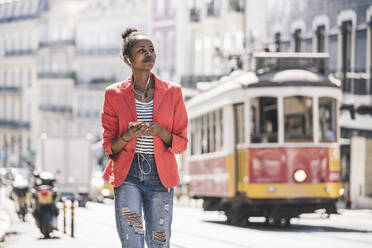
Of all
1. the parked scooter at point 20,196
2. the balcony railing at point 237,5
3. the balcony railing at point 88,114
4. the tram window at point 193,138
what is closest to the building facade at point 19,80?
the balcony railing at point 88,114

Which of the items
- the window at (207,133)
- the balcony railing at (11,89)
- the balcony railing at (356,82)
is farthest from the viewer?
the balcony railing at (11,89)

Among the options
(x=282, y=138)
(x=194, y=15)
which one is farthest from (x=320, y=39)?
(x=282, y=138)

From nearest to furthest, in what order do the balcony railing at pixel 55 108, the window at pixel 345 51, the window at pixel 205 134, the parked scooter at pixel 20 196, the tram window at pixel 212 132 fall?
the tram window at pixel 212 132 < the window at pixel 205 134 < the parked scooter at pixel 20 196 < the window at pixel 345 51 < the balcony railing at pixel 55 108

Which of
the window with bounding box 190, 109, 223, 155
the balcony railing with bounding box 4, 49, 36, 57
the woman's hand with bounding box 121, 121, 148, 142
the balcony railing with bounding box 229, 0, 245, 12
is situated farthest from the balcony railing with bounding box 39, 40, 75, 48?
the woman's hand with bounding box 121, 121, 148, 142

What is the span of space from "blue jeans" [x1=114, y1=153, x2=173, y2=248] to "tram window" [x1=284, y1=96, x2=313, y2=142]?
15067mm

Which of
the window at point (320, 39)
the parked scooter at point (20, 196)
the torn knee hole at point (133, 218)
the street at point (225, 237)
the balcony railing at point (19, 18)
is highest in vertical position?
the balcony railing at point (19, 18)

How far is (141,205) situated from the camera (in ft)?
25.2

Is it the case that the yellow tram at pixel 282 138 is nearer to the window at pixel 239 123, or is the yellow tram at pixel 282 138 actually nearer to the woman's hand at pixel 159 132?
the window at pixel 239 123

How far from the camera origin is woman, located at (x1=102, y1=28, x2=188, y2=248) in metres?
7.66

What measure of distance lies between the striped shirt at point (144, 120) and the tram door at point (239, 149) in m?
15.5

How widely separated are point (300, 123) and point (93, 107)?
74.0 meters

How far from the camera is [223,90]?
24.8 metres

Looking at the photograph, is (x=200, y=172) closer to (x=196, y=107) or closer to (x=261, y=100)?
(x=196, y=107)

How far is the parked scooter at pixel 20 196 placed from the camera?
29625mm
